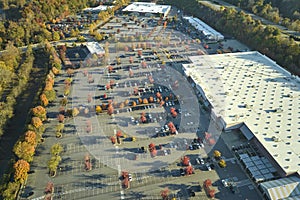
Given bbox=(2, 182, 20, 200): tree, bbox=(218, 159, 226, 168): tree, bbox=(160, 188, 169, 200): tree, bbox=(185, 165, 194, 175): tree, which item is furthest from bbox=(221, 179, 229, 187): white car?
bbox=(2, 182, 20, 200): tree

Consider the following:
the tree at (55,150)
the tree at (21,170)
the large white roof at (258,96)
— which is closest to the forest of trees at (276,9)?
the large white roof at (258,96)

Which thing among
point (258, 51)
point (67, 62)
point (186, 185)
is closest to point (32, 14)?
point (67, 62)

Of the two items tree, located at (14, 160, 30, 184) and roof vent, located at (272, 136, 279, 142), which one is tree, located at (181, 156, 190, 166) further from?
tree, located at (14, 160, 30, 184)

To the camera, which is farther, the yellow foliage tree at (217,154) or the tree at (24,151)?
the yellow foliage tree at (217,154)

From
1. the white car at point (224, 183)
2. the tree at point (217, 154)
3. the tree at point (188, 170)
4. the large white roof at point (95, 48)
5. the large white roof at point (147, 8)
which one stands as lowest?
the white car at point (224, 183)

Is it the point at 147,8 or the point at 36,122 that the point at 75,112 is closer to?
the point at 36,122

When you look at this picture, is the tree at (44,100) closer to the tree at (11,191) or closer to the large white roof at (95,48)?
the tree at (11,191)
